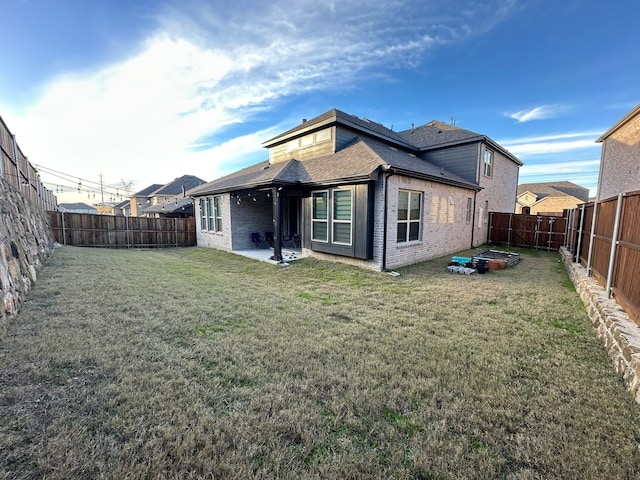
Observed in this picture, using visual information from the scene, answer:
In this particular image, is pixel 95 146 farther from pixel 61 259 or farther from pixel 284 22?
pixel 284 22

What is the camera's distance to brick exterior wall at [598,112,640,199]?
9041mm

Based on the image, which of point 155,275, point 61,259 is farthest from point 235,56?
point 61,259

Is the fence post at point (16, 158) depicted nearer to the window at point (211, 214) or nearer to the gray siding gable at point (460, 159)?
the window at point (211, 214)

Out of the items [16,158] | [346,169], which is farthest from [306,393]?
[16,158]

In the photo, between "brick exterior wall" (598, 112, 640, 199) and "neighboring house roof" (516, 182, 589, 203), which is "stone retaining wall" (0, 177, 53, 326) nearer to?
"brick exterior wall" (598, 112, 640, 199)

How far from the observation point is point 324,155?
10867 millimetres

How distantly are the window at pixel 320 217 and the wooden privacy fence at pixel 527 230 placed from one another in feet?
35.5

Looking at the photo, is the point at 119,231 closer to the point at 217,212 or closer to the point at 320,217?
the point at 217,212

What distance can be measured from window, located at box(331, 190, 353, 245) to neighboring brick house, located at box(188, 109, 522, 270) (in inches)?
1.2

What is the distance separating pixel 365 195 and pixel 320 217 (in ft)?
6.68

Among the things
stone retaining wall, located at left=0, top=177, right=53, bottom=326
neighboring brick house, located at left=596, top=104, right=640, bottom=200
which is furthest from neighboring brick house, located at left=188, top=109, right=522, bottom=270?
stone retaining wall, located at left=0, top=177, right=53, bottom=326

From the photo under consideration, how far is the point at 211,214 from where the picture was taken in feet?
46.1

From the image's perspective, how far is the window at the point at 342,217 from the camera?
819 centimetres

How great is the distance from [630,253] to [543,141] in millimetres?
23448
